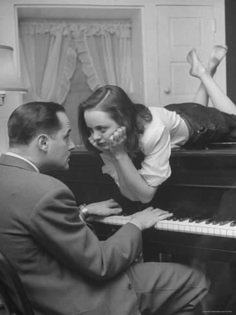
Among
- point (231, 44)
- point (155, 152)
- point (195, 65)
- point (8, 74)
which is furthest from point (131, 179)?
point (231, 44)

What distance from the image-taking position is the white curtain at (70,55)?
1927mm

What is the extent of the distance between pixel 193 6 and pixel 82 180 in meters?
0.82

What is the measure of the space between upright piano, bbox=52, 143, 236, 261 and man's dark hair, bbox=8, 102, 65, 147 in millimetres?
473

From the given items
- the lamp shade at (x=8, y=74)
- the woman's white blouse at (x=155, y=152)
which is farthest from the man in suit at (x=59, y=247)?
the lamp shade at (x=8, y=74)

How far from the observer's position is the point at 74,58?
6.55 feet

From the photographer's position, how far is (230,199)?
1.39m

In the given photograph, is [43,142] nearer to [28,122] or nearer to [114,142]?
[28,122]

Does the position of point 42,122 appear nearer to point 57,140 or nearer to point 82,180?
point 57,140

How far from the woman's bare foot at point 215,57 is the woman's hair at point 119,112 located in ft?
2.35

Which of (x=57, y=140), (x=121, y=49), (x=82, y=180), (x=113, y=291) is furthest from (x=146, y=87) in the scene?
(x=113, y=291)

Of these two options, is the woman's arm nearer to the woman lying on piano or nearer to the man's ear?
the woman lying on piano

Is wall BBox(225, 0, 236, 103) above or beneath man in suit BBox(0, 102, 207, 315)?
above

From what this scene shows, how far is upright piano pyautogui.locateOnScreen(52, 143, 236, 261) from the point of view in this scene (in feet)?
4.44

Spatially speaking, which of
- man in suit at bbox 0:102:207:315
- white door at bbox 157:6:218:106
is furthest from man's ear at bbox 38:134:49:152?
white door at bbox 157:6:218:106
